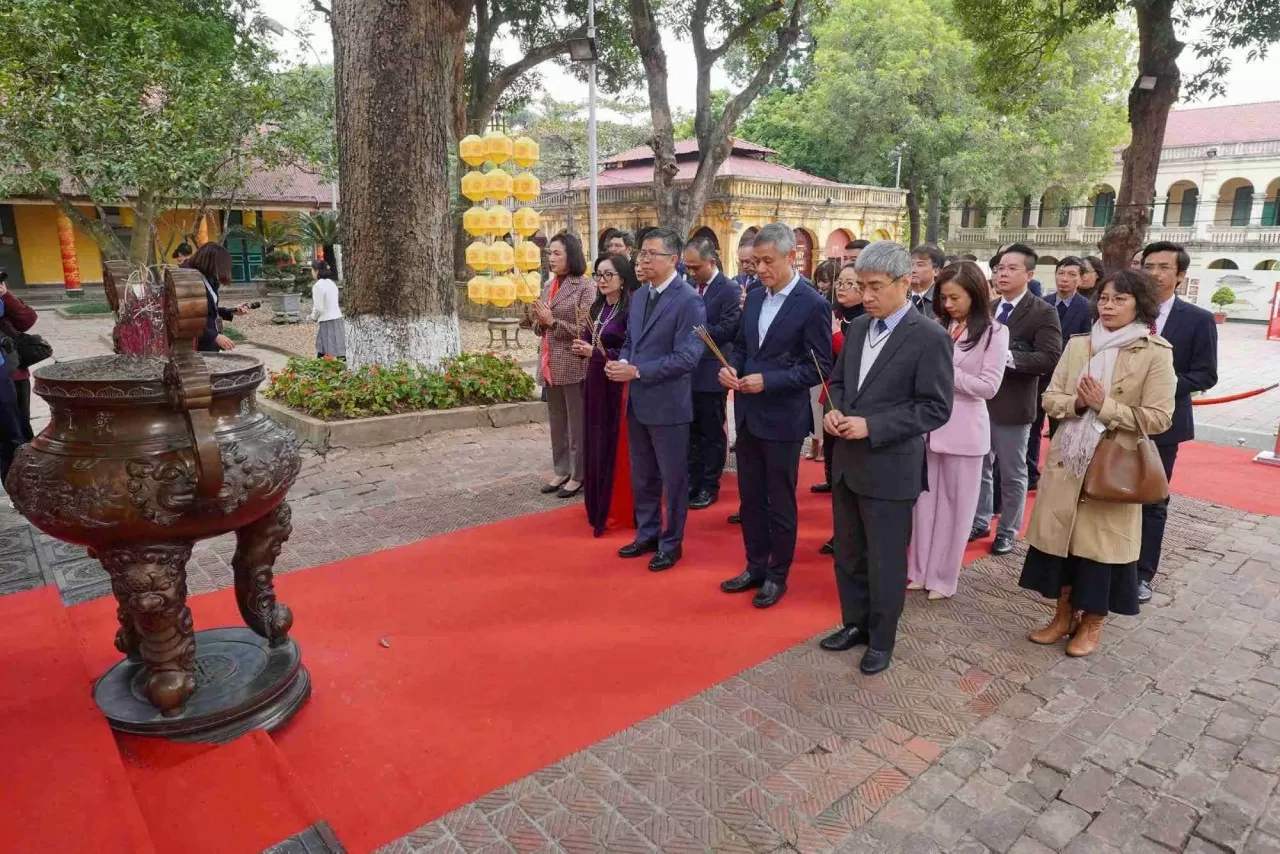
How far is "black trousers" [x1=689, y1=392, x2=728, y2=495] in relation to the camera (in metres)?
5.48

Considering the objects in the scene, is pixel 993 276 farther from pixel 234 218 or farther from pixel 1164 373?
pixel 234 218

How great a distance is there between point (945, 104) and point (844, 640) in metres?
24.7

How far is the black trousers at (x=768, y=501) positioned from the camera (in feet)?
11.9

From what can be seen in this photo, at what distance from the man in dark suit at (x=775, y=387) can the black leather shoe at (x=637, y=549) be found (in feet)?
2.38

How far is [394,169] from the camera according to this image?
6883 mm

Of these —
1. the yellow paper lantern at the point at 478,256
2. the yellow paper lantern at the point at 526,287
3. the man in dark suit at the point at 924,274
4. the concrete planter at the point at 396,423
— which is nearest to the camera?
the man in dark suit at the point at 924,274

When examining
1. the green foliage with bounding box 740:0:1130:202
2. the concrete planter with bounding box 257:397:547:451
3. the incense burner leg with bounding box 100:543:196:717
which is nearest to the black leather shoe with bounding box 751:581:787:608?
the incense burner leg with bounding box 100:543:196:717

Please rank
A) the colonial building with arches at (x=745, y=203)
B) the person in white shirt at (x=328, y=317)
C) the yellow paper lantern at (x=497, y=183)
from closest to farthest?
the yellow paper lantern at (x=497, y=183) → the person in white shirt at (x=328, y=317) → the colonial building with arches at (x=745, y=203)

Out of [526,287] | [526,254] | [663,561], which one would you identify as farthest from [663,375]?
[526,254]

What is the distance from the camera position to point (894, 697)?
3010 mm

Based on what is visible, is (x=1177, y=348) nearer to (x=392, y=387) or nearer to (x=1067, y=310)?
(x=1067, y=310)

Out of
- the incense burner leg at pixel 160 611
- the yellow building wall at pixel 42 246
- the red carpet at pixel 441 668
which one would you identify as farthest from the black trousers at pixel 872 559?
the yellow building wall at pixel 42 246

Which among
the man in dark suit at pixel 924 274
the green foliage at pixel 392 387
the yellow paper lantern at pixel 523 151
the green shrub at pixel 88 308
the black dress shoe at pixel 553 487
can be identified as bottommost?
the black dress shoe at pixel 553 487

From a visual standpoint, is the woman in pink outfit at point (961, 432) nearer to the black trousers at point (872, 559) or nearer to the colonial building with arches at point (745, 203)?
the black trousers at point (872, 559)
